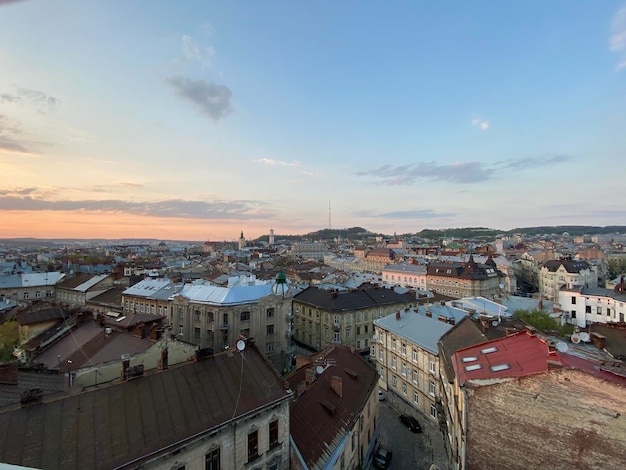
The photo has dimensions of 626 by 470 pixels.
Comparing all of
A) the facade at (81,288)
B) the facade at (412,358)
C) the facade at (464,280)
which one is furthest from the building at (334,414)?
the facade at (464,280)

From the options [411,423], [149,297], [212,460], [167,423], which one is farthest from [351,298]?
[167,423]

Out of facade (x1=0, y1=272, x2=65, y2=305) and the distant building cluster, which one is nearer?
the distant building cluster

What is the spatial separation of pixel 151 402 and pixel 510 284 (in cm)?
10312

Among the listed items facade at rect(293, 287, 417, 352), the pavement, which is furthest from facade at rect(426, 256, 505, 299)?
the pavement

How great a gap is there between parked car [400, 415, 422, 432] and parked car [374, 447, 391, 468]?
511cm

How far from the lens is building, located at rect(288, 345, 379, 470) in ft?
63.5

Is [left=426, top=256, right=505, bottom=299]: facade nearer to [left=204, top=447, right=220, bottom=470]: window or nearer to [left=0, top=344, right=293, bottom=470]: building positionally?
[left=0, top=344, right=293, bottom=470]: building

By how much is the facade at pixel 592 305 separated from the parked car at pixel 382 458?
142 feet

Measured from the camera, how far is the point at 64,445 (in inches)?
499

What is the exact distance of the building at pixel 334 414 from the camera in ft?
63.5

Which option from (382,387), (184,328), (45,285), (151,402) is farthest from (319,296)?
(45,285)

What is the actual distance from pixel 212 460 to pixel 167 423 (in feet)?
9.17

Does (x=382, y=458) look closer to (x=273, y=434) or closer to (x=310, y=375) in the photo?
(x=310, y=375)

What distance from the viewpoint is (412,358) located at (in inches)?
1348
